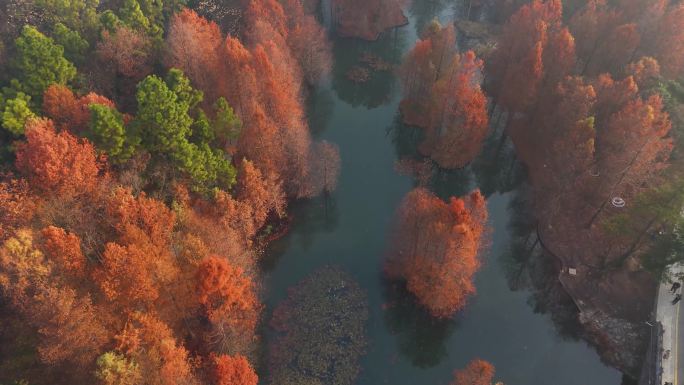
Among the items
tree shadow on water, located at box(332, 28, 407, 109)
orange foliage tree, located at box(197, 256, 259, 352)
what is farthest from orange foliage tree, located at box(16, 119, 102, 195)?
tree shadow on water, located at box(332, 28, 407, 109)

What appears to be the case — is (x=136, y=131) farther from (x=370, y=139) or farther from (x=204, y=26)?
(x=370, y=139)

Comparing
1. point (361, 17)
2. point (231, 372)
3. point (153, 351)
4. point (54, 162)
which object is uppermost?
point (54, 162)

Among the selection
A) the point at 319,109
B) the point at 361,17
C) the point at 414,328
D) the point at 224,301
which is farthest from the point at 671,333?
the point at 361,17

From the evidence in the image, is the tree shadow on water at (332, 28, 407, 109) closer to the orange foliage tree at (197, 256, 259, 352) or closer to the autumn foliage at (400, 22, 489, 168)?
the autumn foliage at (400, 22, 489, 168)

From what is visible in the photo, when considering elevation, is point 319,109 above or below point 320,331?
above

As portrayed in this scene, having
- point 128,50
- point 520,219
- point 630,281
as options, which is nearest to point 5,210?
point 128,50

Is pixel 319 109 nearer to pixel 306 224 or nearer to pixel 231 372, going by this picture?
pixel 306 224
